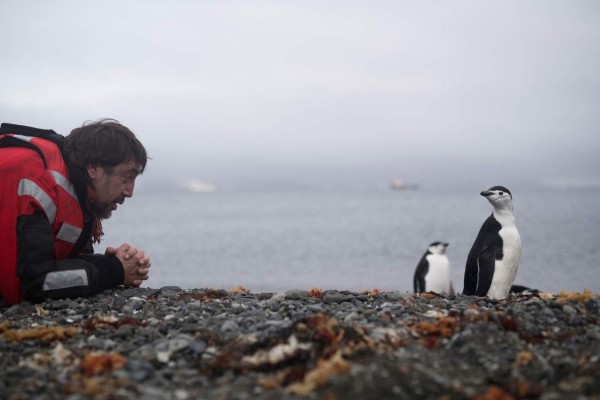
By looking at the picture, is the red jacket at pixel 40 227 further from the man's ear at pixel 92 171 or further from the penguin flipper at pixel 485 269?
the penguin flipper at pixel 485 269

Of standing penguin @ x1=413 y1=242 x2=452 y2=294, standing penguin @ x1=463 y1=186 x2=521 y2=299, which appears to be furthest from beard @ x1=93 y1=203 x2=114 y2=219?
standing penguin @ x1=413 y1=242 x2=452 y2=294

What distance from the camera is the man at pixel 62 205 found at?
4.80m

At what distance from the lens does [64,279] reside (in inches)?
201

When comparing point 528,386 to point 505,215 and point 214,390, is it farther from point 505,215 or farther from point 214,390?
point 505,215

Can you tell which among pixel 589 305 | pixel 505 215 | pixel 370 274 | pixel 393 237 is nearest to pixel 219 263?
pixel 370 274

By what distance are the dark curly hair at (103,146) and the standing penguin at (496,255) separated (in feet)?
11.4

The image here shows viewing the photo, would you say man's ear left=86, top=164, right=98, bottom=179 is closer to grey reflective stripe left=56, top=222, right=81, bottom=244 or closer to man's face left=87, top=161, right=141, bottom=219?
man's face left=87, top=161, right=141, bottom=219

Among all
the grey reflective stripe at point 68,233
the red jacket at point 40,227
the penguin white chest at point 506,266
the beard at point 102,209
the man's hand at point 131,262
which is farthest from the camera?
the penguin white chest at point 506,266

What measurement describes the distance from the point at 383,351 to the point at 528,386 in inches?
29.2

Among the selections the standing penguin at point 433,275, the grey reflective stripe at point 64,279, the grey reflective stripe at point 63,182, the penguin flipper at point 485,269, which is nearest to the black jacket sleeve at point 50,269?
the grey reflective stripe at point 64,279

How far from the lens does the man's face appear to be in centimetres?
527

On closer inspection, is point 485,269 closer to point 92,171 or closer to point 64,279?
point 92,171

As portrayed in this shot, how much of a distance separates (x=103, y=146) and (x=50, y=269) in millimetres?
999

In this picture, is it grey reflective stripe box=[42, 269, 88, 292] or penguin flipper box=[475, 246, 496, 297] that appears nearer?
grey reflective stripe box=[42, 269, 88, 292]
